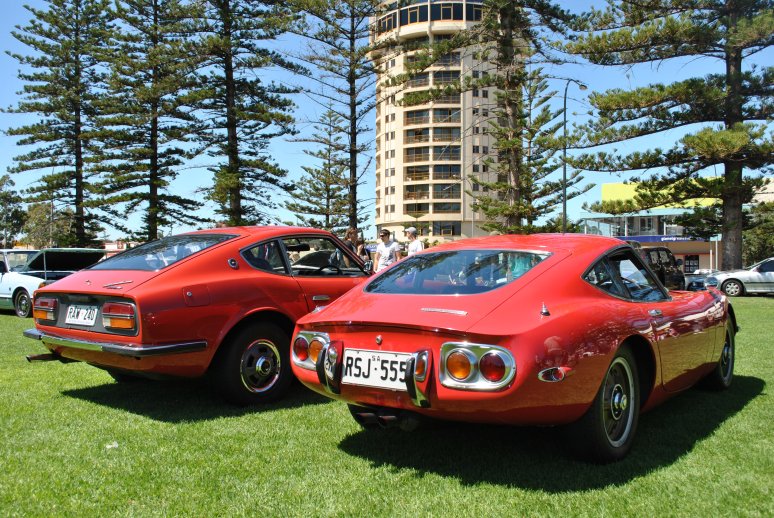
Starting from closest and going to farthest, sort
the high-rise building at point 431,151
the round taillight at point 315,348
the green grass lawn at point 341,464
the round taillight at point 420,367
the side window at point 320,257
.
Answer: the green grass lawn at point 341,464 < the round taillight at point 420,367 < the round taillight at point 315,348 < the side window at point 320,257 < the high-rise building at point 431,151

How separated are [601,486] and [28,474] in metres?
3.04

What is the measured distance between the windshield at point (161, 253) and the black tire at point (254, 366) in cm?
82

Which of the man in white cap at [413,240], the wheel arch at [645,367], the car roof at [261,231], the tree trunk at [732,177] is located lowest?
the wheel arch at [645,367]

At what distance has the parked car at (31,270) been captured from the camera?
13391 mm

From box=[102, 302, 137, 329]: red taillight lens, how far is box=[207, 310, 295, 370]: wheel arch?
678mm

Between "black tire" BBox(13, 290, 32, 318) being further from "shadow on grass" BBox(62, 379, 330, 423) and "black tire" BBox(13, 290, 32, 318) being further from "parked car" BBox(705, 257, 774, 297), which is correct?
"parked car" BBox(705, 257, 774, 297)

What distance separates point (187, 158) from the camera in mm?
29766

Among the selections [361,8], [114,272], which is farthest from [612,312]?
[361,8]

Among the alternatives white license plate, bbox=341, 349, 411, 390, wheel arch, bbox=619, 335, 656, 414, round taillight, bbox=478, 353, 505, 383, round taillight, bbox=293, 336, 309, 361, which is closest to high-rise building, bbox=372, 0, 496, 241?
wheel arch, bbox=619, 335, 656, 414

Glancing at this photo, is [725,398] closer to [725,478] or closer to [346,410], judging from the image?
[725,478]

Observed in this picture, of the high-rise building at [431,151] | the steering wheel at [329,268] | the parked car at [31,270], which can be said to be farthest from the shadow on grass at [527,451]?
the high-rise building at [431,151]

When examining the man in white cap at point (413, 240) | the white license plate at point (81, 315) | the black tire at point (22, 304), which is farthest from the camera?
the black tire at point (22, 304)

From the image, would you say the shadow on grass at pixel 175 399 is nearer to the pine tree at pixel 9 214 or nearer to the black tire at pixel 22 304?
the black tire at pixel 22 304

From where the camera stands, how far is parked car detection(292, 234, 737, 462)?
3158 millimetres
